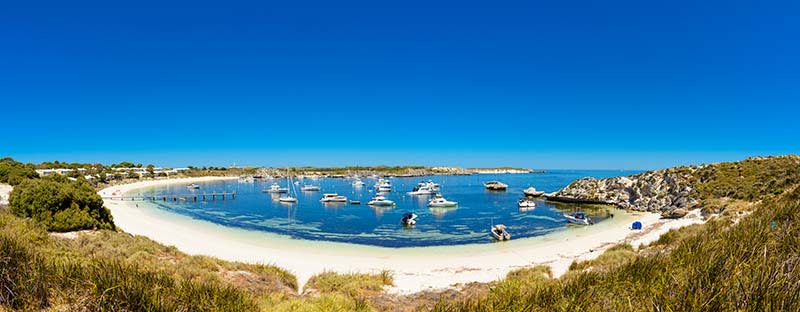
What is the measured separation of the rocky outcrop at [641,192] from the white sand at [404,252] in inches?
633

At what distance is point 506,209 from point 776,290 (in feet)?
161

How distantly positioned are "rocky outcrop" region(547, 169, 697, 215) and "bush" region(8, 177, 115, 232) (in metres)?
49.6

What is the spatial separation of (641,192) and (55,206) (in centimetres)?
5833

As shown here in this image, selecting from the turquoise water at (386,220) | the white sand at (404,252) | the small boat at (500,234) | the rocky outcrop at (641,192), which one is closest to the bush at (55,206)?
the white sand at (404,252)

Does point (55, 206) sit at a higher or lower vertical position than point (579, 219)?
higher

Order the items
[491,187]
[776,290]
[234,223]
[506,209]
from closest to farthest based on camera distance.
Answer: [776,290] < [234,223] < [506,209] < [491,187]

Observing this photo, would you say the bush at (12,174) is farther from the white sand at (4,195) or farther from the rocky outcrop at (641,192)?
the rocky outcrop at (641,192)

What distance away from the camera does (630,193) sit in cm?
5269

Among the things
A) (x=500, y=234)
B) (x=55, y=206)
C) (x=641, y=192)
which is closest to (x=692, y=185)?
(x=641, y=192)

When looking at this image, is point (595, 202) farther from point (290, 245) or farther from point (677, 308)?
point (677, 308)

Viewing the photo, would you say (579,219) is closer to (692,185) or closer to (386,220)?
(386,220)

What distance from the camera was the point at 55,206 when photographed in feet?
59.2

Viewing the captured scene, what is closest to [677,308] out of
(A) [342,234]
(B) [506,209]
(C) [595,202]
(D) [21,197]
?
(D) [21,197]

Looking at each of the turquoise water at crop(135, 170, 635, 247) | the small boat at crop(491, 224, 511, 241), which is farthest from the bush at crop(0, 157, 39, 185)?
the small boat at crop(491, 224, 511, 241)
